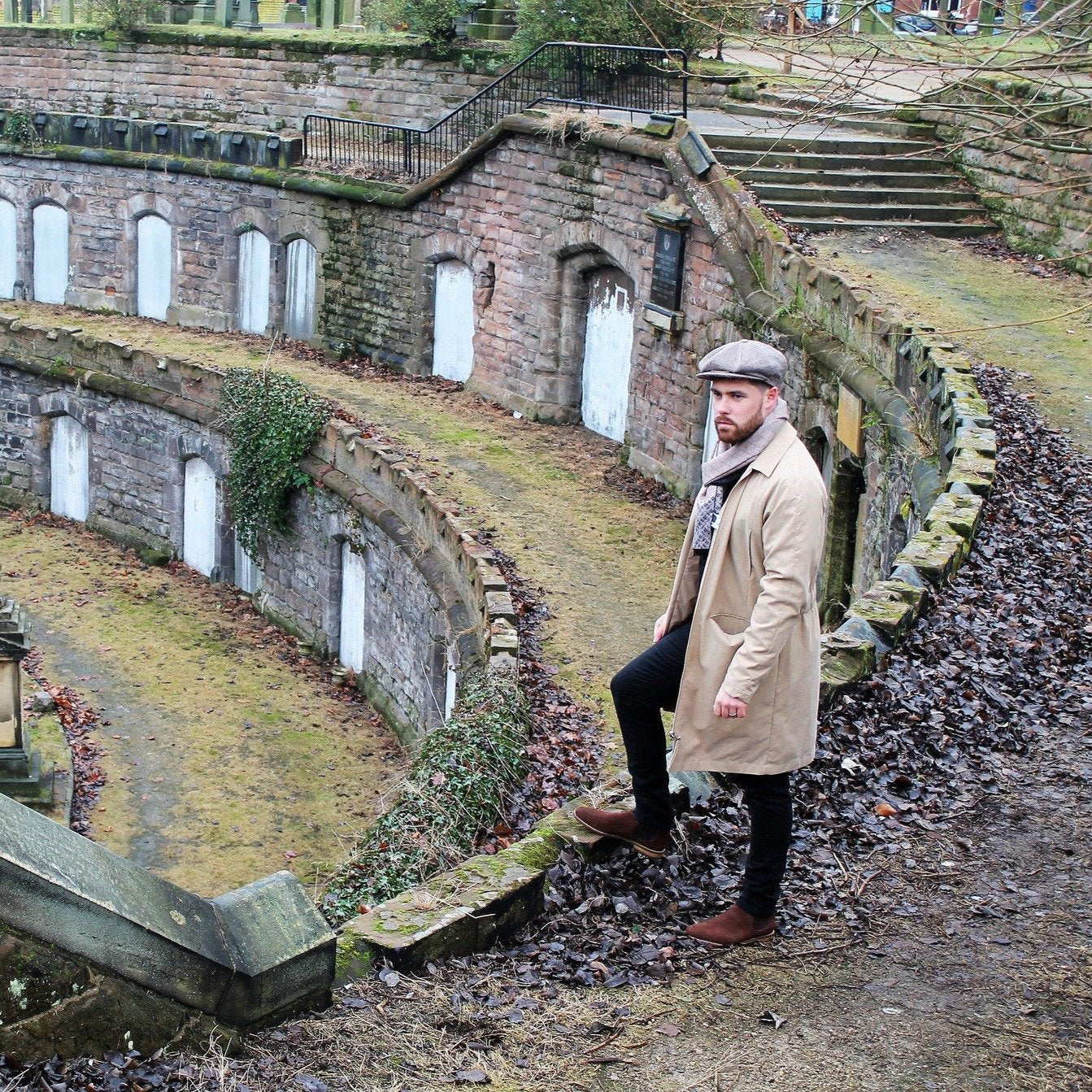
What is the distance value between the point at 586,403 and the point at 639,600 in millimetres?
6871

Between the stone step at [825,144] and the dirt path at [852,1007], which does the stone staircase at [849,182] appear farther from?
the dirt path at [852,1007]

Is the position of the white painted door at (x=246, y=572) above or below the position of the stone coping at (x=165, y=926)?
below

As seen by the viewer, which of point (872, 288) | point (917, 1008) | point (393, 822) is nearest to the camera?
point (917, 1008)

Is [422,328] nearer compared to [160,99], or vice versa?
[422,328]

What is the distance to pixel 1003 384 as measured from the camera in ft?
42.0

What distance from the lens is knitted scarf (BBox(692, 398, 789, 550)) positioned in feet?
16.8

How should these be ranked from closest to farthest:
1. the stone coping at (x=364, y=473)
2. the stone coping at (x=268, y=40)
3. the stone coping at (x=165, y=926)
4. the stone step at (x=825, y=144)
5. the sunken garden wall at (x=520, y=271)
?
the stone coping at (x=165, y=926), the stone coping at (x=364, y=473), the sunken garden wall at (x=520, y=271), the stone step at (x=825, y=144), the stone coping at (x=268, y=40)

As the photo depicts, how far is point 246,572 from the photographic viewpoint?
21.1 m

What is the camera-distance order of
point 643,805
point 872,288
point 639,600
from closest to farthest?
point 643,805 < point 639,600 < point 872,288

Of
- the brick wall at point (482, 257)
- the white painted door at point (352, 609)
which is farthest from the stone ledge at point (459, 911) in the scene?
the white painted door at point (352, 609)

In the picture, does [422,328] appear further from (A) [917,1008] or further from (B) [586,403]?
(A) [917,1008]

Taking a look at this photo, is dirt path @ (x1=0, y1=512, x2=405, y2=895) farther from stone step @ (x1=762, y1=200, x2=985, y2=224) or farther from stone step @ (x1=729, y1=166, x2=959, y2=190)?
stone step @ (x1=729, y1=166, x2=959, y2=190)

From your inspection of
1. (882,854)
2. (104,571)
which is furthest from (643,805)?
(104,571)

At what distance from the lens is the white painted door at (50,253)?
28.5m
